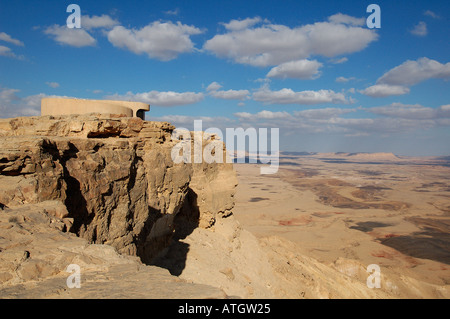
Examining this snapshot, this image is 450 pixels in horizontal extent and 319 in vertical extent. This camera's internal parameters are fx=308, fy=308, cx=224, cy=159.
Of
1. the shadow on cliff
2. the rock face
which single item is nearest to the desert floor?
the shadow on cliff

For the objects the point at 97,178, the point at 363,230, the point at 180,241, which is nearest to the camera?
the point at 97,178

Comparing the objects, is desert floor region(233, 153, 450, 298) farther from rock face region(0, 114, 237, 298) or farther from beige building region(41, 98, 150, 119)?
beige building region(41, 98, 150, 119)

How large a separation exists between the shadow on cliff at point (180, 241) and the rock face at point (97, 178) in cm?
33

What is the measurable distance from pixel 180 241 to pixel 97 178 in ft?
21.0

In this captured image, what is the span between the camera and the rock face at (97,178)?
17.2 ft

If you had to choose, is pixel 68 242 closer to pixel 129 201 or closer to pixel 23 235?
pixel 23 235

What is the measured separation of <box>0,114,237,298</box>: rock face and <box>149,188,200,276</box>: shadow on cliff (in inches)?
12.9

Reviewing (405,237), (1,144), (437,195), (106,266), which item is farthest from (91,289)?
(437,195)

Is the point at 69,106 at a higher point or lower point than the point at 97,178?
higher

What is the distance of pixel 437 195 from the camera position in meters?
59.5

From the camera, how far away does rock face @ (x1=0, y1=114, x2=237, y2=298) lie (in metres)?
5.24

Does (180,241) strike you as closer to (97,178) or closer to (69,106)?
(97,178)

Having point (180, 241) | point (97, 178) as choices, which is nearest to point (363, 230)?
point (180, 241)

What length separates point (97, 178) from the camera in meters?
7.14
